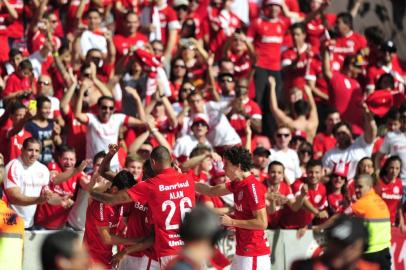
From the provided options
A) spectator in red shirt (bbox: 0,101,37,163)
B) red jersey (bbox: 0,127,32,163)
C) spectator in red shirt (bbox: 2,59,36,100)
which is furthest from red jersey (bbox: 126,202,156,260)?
spectator in red shirt (bbox: 2,59,36,100)

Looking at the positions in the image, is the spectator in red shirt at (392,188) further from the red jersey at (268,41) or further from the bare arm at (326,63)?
the red jersey at (268,41)

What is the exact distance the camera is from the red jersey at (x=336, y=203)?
15.9m

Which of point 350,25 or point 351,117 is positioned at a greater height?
point 350,25

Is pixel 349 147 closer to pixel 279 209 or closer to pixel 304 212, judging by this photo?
pixel 304 212

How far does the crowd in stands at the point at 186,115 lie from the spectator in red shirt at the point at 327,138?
0.11 feet

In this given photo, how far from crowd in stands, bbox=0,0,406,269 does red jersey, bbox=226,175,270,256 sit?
24 millimetres

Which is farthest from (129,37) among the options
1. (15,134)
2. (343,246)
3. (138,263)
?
(343,246)

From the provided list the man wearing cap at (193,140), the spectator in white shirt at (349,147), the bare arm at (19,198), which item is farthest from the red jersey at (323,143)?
the bare arm at (19,198)

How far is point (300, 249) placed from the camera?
51.1 ft

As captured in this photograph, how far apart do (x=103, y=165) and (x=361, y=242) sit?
16.9 feet

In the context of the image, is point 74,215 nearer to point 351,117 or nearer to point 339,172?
point 339,172

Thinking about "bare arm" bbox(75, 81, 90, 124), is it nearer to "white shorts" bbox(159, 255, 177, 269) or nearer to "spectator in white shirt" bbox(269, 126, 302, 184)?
"spectator in white shirt" bbox(269, 126, 302, 184)

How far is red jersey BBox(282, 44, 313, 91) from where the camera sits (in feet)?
64.1

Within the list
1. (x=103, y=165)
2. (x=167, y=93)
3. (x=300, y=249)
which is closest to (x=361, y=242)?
(x=103, y=165)
